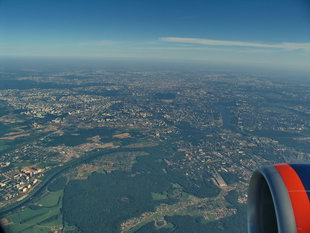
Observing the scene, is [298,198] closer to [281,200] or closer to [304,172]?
[281,200]

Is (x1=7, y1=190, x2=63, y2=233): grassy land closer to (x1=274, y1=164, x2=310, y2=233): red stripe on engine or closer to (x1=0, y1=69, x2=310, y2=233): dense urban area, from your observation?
(x1=0, y1=69, x2=310, y2=233): dense urban area

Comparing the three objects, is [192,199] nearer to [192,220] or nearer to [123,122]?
[192,220]

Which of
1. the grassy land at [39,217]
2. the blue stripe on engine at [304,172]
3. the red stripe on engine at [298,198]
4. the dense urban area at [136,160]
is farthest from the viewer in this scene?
the dense urban area at [136,160]

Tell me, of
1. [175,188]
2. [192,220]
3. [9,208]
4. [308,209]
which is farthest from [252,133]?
[308,209]

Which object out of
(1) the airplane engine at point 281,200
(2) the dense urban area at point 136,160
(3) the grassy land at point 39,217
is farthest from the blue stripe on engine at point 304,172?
(3) the grassy land at point 39,217

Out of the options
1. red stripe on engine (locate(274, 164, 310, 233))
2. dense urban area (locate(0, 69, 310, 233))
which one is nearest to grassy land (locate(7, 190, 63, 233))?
dense urban area (locate(0, 69, 310, 233))

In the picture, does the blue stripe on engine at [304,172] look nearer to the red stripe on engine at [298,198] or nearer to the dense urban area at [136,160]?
the red stripe on engine at [298,198]

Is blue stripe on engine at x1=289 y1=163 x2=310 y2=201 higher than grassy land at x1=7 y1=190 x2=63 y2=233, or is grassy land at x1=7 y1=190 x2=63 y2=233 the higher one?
blue stripe on engine at x1=289 y1=163 x2=310 y2=201
